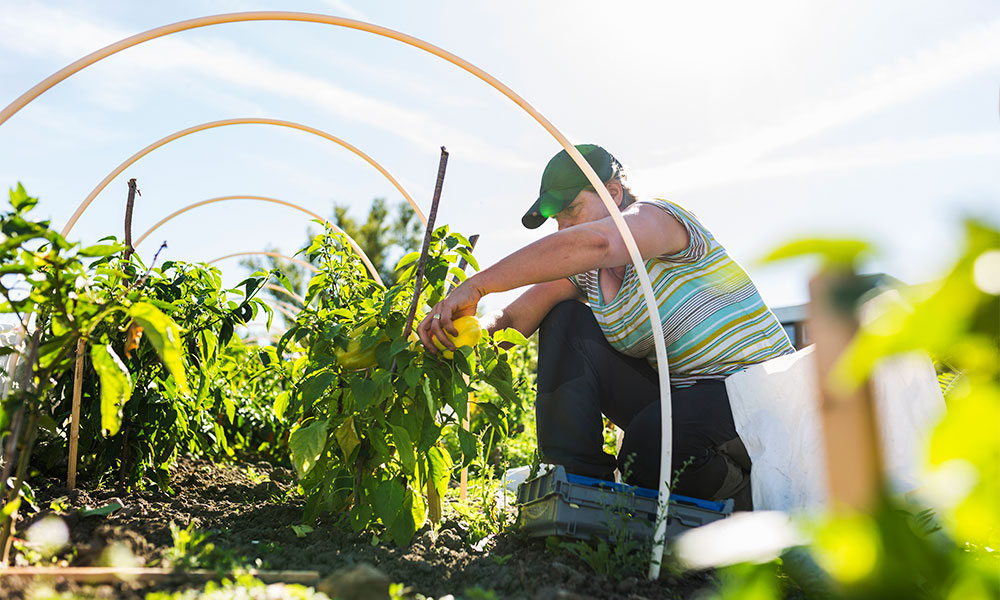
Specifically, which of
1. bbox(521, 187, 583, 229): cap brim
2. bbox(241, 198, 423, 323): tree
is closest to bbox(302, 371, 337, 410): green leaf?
bbox(521, 187, 583, 229): cap brim

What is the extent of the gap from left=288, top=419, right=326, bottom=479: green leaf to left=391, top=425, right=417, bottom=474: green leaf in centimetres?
19

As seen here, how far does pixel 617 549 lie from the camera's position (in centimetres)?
158

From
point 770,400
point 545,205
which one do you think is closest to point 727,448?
point 770,400

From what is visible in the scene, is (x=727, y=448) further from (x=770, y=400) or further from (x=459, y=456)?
(x=459, y=456)

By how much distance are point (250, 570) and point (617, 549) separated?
2.59 feet

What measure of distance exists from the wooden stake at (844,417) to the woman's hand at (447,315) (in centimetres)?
143

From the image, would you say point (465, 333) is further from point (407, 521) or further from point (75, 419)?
point (75, 419)

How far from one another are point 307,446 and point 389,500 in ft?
0.83

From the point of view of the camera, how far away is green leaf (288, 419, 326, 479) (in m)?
1.78

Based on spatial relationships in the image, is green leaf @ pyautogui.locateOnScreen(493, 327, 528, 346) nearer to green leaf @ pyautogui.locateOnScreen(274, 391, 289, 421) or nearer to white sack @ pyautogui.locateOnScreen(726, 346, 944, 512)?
white sack @ pyautogui.locateOnScreen(726, 346, 944, 512)

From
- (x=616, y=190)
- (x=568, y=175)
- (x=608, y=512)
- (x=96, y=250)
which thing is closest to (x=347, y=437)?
(x=608, y=512)

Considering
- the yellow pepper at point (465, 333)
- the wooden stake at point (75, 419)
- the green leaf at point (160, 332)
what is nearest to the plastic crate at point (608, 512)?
the yellow pepper at point (465, 333)

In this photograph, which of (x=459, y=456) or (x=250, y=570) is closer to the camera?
(x=250, y=570)

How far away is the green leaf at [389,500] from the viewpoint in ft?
5.83
